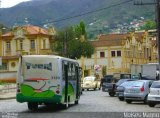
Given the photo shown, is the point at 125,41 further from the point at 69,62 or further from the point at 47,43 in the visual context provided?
the point at 69,62

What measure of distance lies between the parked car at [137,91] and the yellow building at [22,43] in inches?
2244

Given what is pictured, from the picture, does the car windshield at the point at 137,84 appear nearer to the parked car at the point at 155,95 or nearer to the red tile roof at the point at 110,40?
the parked car at the point at 155,95

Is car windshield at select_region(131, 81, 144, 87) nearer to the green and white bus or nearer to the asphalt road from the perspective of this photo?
the asphalt road

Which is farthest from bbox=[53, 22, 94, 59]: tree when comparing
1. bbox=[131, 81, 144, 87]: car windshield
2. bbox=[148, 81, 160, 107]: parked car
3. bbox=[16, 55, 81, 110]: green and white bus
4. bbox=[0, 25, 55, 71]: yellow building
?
bbox=[16, 55, 81, 110]: green and white bus

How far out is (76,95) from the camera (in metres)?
33.2

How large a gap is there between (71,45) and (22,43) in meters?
8.91

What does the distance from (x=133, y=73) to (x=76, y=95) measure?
26116 millimetres

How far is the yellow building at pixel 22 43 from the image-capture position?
91250 millimetres

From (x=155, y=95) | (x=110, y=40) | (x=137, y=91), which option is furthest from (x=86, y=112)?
(x=110, y=40)

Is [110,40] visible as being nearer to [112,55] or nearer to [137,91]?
[112,55]

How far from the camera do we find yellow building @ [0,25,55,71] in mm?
91250

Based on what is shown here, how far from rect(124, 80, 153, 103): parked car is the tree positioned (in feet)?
171

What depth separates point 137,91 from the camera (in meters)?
34.1

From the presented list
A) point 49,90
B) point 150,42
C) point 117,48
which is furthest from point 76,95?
point 150,42
